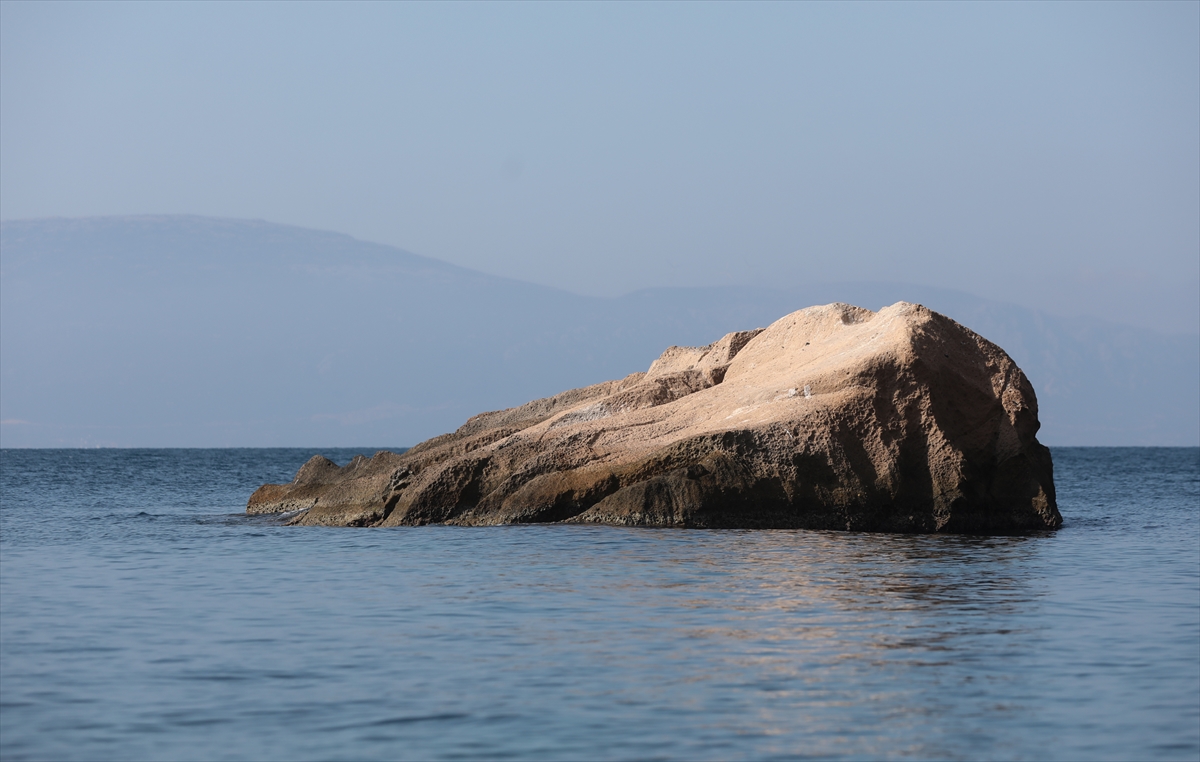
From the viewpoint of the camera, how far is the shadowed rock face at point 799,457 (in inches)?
877

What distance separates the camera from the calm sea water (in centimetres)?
862

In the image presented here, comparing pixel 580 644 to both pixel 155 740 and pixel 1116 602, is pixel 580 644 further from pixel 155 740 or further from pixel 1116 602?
pixel 1116 602

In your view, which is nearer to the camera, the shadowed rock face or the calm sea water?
the calm sea water

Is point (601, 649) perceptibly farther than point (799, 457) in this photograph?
No

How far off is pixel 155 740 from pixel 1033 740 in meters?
5.90

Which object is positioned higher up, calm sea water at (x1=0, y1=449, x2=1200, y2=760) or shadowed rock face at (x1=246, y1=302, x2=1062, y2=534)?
shadowed rock face at (x1=246, y1=302, x2=1062, y2=534)

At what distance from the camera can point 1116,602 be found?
14977 mm

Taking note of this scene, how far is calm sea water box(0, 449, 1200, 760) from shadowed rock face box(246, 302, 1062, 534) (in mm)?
1227

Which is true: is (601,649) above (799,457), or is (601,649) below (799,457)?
below

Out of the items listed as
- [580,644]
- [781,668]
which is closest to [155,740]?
[580,644]

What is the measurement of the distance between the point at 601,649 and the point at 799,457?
37.3ft

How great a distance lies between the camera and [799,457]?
22.2 m

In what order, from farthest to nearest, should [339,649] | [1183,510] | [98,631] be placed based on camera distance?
[1183,510] < [98,631] < [339,649]

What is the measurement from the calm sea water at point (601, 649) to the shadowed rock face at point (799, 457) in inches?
48.3
